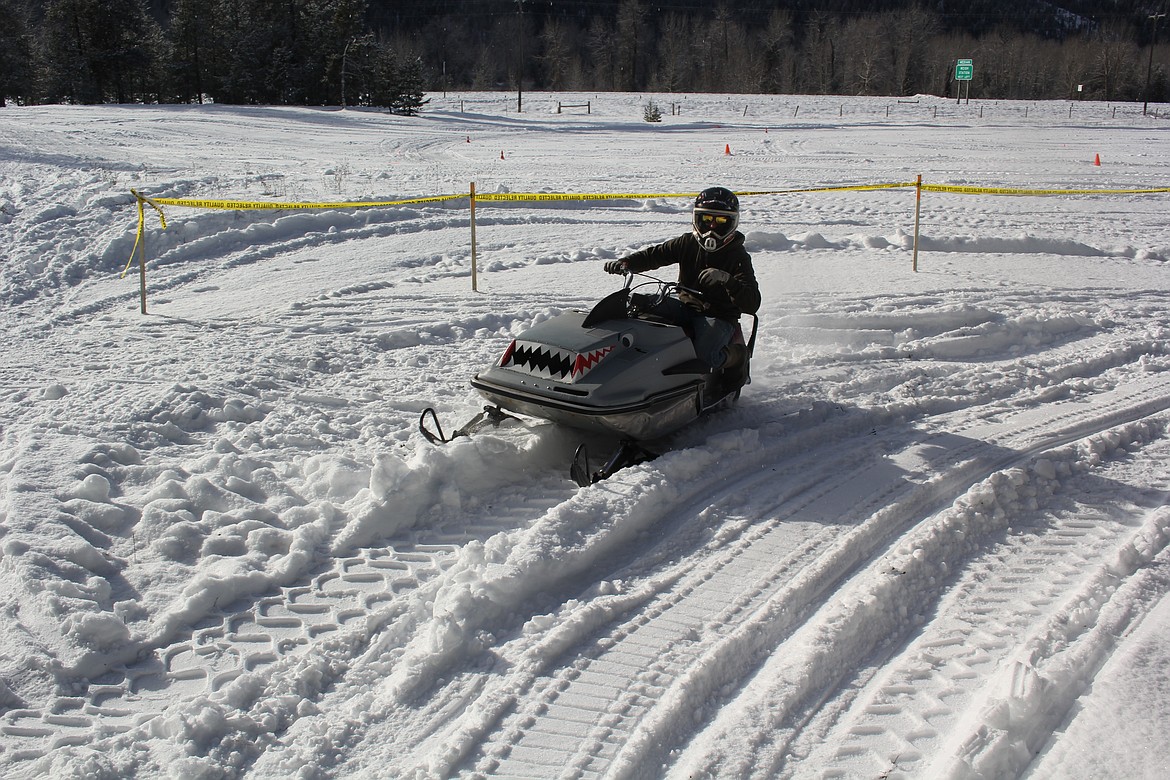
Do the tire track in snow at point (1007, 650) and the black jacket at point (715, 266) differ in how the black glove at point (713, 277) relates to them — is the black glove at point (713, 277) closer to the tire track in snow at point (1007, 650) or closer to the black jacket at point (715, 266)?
the black jacket at point (715, 266)

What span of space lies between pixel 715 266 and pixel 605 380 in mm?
1728

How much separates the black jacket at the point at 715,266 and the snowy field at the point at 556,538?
2.65 ft

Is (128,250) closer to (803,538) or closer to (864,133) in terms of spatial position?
(803,538)

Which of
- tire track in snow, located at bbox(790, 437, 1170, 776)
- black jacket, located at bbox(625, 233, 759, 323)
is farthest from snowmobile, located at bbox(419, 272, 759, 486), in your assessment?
tire track in snow, located at bbox(790, 437, 1170, 776)

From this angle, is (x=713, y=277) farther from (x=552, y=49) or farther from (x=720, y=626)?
(x=552, y=49)

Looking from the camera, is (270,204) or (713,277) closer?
(713,277)

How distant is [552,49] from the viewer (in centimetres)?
9800

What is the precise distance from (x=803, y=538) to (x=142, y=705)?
314cm

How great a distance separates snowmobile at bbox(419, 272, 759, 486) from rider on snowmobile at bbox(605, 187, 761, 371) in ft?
0.55

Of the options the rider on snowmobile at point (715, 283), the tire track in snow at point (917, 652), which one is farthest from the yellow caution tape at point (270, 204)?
the tire track in snow at point (917, 652)

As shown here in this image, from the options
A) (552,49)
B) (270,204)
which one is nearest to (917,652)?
(270,204)

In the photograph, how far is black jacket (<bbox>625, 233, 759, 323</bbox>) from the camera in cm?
648

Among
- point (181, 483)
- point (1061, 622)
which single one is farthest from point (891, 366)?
point (181, 483)

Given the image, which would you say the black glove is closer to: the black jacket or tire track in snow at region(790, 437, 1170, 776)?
the black jacket
